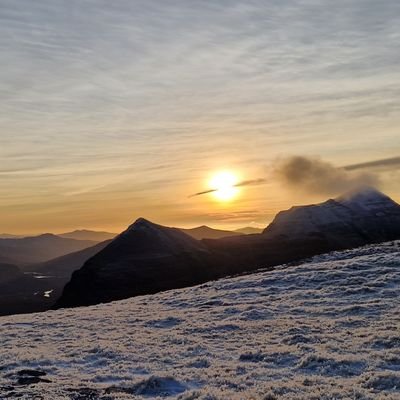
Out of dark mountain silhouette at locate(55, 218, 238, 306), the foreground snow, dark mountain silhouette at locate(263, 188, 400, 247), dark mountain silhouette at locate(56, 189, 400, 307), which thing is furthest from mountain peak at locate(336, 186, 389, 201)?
the foreground snow

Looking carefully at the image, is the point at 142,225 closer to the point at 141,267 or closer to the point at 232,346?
the point at 141,267

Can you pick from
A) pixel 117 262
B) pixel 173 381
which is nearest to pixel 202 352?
pixel 173 381

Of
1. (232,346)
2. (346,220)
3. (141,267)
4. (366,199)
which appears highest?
(366,199)

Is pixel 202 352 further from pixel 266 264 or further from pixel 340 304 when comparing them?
pixel 266 264

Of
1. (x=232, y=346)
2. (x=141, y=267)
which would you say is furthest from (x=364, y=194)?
(x=232, y=346)

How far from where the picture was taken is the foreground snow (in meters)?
16.7

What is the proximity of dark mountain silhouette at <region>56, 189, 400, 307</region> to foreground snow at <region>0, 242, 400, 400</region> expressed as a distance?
61.0m

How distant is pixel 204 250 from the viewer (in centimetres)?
12281

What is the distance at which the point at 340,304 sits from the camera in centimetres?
3262

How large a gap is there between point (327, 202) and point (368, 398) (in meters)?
160

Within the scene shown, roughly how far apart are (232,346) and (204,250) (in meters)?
99.2

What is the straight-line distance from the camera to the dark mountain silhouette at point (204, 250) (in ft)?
344

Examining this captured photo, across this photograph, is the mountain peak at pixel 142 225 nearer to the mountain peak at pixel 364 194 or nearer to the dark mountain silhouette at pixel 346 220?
the dark mountain silhouette at pixel 346 220

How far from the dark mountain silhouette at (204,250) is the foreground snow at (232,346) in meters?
61.0
